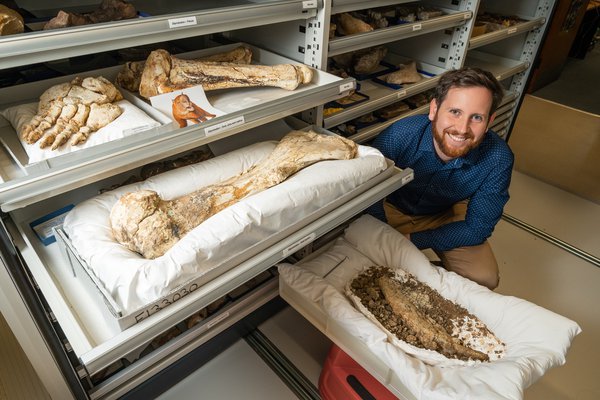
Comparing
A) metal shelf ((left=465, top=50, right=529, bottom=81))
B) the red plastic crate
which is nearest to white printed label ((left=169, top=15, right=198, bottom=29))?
the red plastic crate

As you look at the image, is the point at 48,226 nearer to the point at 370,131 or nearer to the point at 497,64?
the point at 370,131

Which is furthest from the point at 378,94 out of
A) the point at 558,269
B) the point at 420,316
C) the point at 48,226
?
the point at 48,226

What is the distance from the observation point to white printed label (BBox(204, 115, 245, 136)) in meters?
1.18

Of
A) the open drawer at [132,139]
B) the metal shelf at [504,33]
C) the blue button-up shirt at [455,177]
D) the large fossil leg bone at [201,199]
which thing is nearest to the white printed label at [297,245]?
the large fossil leg bone at [201,199]

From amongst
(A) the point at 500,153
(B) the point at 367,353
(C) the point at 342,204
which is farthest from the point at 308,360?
(A) the point at 500,153

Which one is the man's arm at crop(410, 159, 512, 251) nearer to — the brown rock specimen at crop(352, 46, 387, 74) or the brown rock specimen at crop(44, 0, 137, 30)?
the brown rock specimen at crop(352, 46, 387, 74)

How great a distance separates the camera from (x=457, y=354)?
1.37m

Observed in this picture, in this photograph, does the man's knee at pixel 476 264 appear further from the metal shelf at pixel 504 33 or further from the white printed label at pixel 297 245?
the metal shelf at pixel 504 33

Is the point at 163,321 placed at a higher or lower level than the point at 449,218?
higher

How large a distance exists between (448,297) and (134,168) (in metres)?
1.29

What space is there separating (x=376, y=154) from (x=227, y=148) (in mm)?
625

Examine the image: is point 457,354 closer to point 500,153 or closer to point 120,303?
point 500,153

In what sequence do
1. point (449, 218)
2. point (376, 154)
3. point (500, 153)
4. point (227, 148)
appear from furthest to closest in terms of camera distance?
point (449, 218), point (500, 153), point (227, 148), point (376, 154)

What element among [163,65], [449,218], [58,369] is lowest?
[449,218]
